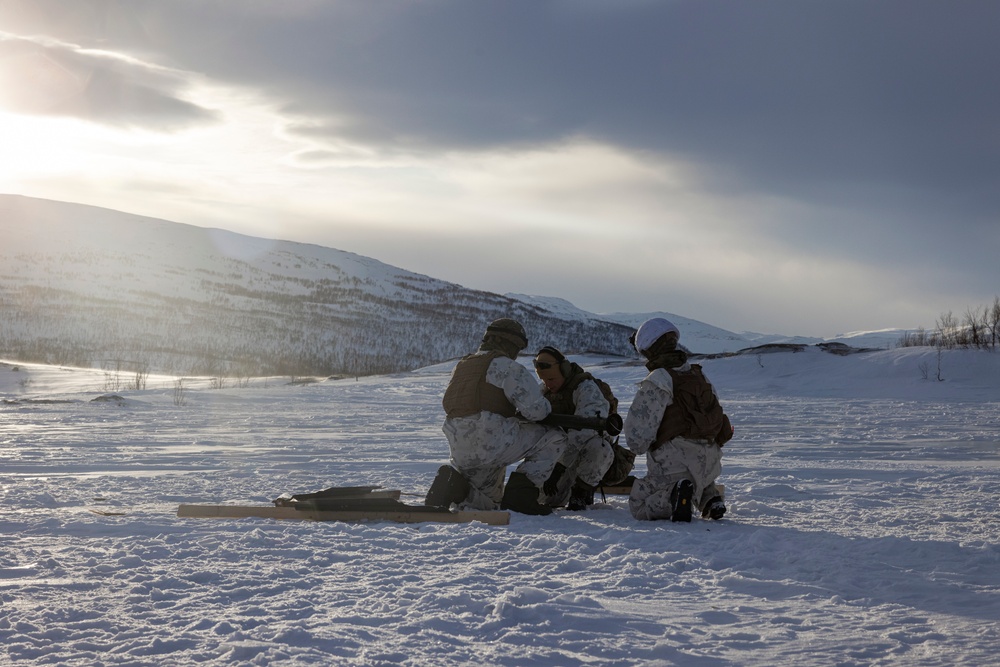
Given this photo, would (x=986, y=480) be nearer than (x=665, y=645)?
No

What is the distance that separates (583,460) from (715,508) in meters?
1.18

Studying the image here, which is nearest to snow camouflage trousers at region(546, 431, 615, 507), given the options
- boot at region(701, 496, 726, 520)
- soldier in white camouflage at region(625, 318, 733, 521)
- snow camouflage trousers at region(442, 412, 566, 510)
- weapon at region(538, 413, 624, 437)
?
snow camouflage trousers at region(442, 412, 566, 510)

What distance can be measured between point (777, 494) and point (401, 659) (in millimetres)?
5162

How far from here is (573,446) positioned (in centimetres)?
692

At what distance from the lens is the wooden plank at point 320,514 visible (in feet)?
20.0

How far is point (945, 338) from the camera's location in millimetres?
24938

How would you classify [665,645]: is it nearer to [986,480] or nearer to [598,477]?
[598,477]

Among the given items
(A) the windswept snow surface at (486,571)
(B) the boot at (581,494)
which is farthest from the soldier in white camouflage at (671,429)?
(B) the boot at (581,494)

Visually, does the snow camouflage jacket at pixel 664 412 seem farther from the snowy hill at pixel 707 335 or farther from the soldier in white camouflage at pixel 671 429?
the snowy hill at pixel 707 335

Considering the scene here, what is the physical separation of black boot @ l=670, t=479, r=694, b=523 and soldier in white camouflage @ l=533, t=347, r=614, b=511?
2.86ft

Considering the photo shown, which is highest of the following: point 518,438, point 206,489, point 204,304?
point 204,304

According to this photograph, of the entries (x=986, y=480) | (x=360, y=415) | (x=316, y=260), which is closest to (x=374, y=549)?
(x=986, y=480)

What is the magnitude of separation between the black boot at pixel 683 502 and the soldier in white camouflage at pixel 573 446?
0.87m

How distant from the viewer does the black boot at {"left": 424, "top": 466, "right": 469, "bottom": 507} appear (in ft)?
20.9
